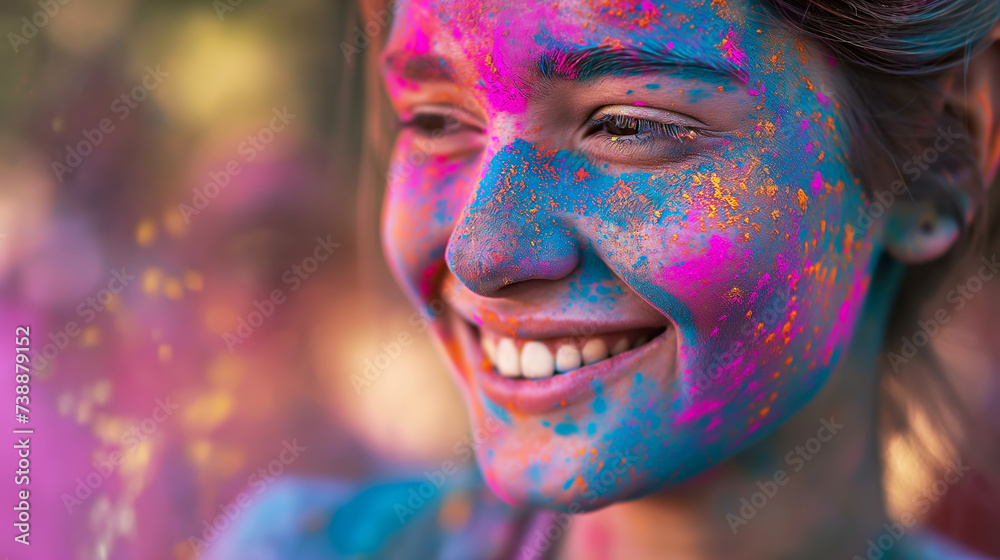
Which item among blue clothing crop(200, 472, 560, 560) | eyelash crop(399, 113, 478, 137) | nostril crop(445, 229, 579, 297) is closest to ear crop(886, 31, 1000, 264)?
nostril crop(445, 229, 579, 297)

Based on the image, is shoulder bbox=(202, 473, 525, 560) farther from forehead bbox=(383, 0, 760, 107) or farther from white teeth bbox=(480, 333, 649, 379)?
forehead bbox=(383, 0, 760, 107)

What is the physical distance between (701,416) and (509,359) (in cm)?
22

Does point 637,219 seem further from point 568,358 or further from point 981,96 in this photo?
point 981,96

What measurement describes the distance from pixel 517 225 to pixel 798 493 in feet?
1.76

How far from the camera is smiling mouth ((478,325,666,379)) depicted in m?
0.85

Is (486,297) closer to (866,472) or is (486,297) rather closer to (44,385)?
(866,472)

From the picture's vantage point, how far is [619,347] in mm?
854

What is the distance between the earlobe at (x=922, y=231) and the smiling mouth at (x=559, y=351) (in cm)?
33

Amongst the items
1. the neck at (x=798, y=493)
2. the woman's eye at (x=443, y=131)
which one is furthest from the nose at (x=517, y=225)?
the neck at (x=798, y=493)

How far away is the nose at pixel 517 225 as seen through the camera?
78 cm

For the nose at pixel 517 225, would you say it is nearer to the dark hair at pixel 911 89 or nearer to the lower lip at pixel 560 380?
the lower lip at pixel 560 380

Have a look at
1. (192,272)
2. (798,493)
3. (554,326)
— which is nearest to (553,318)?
(554,326)

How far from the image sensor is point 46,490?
122 centimetres

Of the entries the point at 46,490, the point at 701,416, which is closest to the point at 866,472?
the point at 701,416
